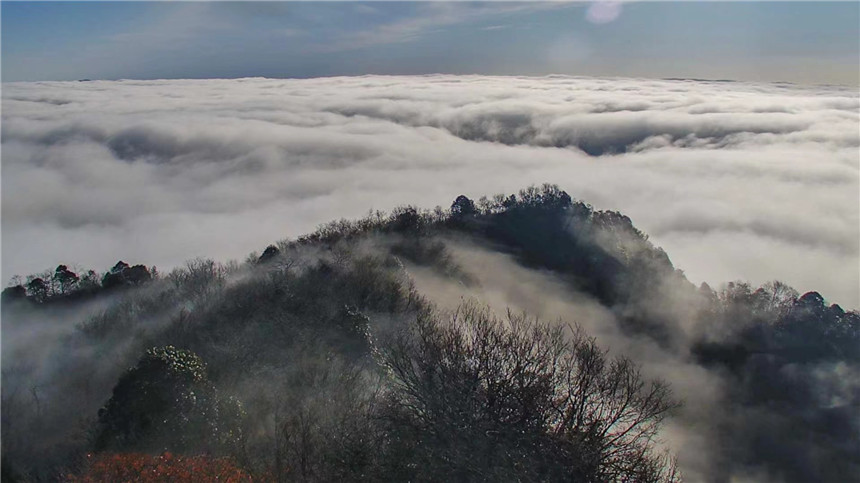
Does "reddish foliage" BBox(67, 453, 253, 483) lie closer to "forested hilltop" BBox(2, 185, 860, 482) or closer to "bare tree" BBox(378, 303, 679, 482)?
"forested hilltop" BBox(2, 185, 860, 482)

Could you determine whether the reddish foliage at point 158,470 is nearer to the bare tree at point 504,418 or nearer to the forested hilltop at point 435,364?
the forested hilltop at point 435,364

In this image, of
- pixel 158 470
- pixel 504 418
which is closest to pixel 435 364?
pixel 504 418

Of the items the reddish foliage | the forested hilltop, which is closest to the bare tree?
the forested hilltop

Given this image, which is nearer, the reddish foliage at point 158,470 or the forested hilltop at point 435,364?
the reddish foliage at point 158,470

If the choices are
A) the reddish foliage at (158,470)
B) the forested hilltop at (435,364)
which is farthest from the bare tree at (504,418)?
the reddish foliage at (158,470)

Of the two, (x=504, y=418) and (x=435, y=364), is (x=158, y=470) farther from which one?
(x=504, y=418)

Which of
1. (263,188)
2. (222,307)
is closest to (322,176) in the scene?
(263,188)
